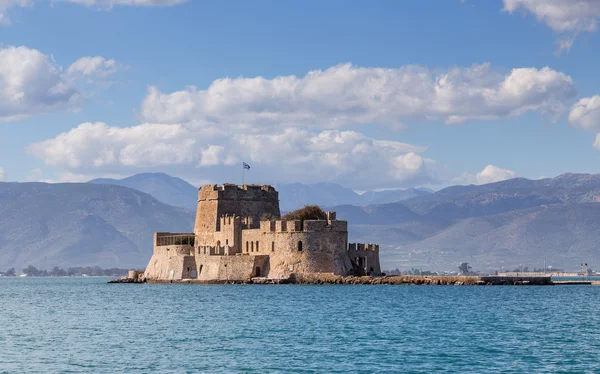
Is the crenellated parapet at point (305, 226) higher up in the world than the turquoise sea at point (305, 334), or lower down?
higher up

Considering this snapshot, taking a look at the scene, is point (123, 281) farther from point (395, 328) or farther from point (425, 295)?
point (395, 328)

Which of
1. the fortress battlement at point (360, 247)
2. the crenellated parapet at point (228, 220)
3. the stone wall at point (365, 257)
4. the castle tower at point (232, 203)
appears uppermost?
the castle tower at point (232, 203)

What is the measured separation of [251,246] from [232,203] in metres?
7.75

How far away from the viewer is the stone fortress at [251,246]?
78875mm

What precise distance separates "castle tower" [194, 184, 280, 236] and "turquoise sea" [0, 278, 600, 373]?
64.2 feet

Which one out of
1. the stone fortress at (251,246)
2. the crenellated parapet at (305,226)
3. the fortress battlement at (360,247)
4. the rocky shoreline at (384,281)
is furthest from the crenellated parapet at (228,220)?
the fortress battlement at (360,247)

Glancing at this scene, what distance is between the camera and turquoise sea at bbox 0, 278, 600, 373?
35.0m

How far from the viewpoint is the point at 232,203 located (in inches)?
3497

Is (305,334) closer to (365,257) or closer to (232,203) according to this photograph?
(365,257)

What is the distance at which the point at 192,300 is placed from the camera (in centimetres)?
6581

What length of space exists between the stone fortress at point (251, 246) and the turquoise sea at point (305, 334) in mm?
10120

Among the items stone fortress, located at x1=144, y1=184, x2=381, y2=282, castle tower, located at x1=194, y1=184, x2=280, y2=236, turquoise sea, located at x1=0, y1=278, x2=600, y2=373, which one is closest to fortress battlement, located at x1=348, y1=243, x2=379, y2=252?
stone fortress, located at x1=144, y1=184, x2=381, y2=282

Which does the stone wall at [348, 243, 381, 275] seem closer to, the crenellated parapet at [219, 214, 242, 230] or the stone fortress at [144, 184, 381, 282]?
the stone fortress at [144, 184, 381, 282]

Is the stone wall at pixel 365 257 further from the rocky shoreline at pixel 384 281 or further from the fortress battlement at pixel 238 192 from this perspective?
the fortress battlement at pixel 238 192
